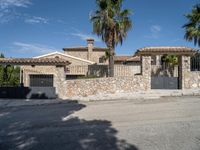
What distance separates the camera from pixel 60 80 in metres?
19.2

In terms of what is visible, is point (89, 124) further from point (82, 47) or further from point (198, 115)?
point (82, 47)

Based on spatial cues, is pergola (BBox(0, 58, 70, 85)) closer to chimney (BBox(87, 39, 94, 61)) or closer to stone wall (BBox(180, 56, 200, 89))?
stone wall (BBox(180, 56, 200, 89))

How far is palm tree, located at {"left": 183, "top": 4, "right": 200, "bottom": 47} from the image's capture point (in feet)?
82.0

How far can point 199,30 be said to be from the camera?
25.8 metres

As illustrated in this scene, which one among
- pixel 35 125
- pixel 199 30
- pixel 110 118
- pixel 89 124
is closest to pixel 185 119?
pixel 110 118

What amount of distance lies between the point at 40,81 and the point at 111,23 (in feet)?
25.4

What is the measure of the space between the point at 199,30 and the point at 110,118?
19.4 meters

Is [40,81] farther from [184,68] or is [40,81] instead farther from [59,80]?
[184,68]

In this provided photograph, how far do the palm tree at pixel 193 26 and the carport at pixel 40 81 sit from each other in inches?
548

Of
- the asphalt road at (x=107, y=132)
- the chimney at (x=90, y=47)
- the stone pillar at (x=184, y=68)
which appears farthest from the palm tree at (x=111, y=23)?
the chimney at (x=90, y=47)

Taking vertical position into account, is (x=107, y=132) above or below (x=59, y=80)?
below

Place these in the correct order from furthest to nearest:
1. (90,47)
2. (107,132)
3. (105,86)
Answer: (90,47)
(105,86)
(107,132)

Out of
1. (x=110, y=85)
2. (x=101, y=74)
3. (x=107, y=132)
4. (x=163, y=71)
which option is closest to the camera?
(x=107, y=132)

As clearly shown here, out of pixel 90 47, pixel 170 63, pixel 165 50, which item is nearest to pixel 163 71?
pixel 170 63
